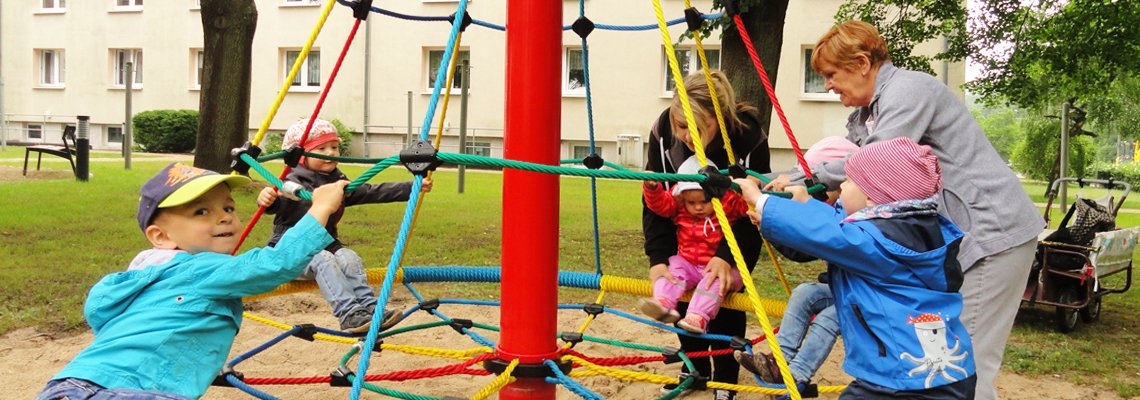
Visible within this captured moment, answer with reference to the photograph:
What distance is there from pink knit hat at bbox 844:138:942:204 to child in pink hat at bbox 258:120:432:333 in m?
1.68

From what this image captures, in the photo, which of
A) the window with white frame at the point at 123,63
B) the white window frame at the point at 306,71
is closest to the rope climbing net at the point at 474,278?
the white window frame at the point at 306,71

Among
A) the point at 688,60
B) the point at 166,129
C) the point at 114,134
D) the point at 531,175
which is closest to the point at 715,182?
the point at 531,175

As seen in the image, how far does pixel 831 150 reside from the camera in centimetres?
305

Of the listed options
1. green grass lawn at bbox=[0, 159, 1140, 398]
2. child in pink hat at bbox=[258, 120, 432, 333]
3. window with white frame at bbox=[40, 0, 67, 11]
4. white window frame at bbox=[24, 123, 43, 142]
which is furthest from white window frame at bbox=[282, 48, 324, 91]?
child in pink hat at bbox=[258, 120, 432, 333]

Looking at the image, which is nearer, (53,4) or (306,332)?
(306,332)

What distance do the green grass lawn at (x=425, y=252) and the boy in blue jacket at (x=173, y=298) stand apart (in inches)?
31.6

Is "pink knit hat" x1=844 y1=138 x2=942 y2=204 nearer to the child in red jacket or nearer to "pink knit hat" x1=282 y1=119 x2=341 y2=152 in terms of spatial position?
the child in red jacket

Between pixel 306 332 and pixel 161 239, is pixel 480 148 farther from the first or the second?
pixel 161 239

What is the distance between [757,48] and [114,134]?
21.1 metres

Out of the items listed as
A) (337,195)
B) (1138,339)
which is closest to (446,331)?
(337,195)

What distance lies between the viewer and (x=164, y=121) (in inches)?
811

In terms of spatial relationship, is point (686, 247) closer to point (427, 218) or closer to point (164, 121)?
point (427, 218)

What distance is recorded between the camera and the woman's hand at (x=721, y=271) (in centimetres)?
324

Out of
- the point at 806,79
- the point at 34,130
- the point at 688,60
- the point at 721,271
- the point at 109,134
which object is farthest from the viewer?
the point at 34,130
